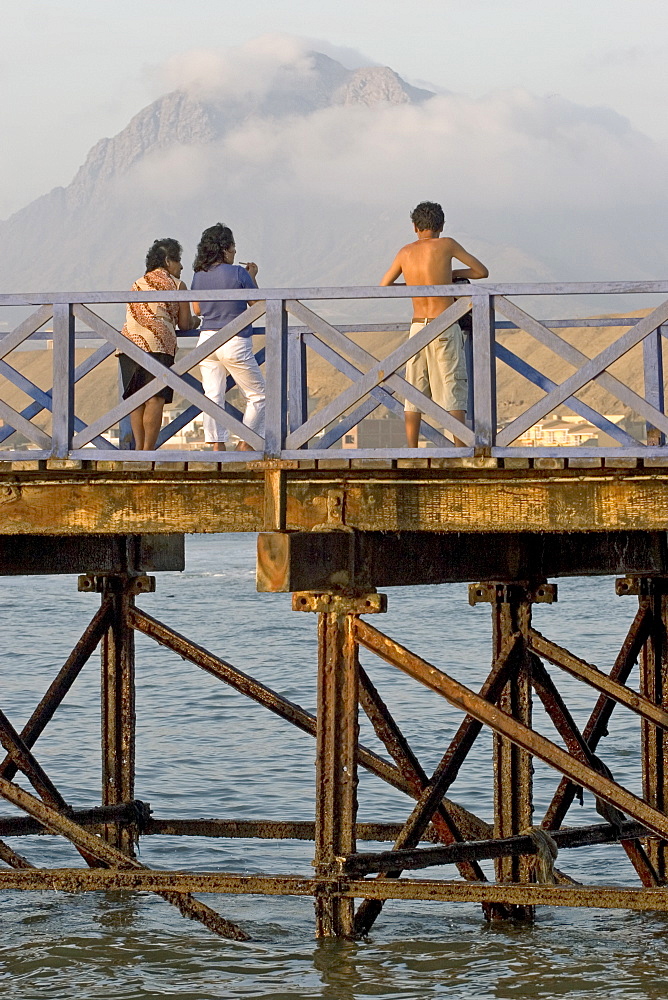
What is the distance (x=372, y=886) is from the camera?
30.7 feet

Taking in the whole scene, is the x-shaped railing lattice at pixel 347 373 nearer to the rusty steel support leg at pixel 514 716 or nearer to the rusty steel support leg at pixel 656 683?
the rusty steel support leg at pixel 514 716

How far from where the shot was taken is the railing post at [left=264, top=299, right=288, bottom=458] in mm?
8836

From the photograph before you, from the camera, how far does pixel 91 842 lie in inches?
401

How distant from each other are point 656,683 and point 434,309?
386 cm

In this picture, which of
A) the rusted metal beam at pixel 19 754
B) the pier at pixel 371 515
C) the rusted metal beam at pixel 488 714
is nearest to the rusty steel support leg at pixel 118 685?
the rusted metal beam at pixel 19 754

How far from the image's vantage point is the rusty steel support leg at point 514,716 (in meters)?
10.8

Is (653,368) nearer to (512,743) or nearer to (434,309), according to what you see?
(434,309)

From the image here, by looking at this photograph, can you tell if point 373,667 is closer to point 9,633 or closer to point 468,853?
point 9,633

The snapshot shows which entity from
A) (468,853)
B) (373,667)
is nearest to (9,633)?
(373,667)

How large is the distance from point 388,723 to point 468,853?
39.8 inches

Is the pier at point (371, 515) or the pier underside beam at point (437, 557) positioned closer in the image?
the pier at point (371, 515)

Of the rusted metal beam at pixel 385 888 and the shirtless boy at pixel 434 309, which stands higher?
the shirtless boy at pixel 434 309

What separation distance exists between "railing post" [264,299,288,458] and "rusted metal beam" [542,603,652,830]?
3853mm

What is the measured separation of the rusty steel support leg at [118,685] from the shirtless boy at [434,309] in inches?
133
